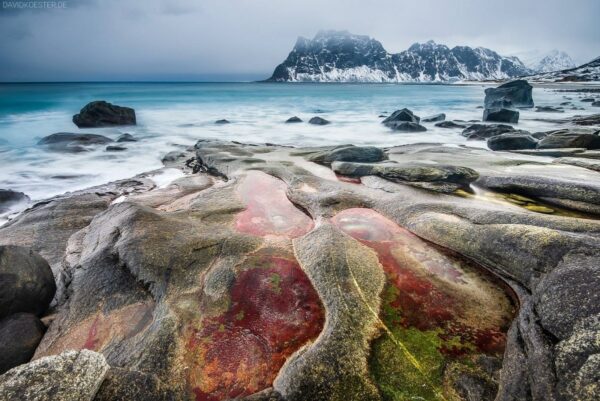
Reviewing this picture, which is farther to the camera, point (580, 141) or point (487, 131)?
point (487, 131)

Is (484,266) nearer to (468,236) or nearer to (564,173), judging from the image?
(468,236)

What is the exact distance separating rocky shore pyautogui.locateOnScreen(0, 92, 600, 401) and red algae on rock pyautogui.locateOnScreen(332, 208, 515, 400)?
0.02m

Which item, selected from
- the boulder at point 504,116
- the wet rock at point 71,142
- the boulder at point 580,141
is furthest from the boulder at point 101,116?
the boulder at point 504,116

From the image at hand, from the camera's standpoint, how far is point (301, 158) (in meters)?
12.3

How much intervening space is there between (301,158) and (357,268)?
7.88 m

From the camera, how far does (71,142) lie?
61.7 ft

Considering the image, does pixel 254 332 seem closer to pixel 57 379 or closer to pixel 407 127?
pixel 57 379

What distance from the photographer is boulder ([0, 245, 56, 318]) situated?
4.46 metres

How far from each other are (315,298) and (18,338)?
147 inches

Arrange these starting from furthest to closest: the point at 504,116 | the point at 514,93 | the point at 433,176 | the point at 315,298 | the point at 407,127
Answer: the point at 514,93, the point at 504,116, the point at 407,127, the point at 433,176, the point at 315,298

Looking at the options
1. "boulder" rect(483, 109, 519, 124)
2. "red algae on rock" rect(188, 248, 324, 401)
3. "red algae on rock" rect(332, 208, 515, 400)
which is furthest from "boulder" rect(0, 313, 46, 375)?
"boulder" rect(483, 109, 519, 124)

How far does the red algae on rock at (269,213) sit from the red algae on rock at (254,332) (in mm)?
1424

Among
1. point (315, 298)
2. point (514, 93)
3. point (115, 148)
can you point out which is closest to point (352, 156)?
point (315, 298)

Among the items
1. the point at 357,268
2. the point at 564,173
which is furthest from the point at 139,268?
the point at 564,173
